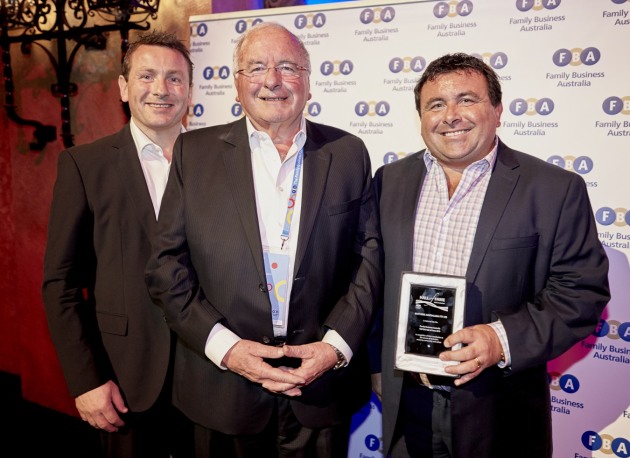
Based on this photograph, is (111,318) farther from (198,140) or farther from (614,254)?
(614,254)

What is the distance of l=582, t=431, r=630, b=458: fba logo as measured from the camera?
2.84m

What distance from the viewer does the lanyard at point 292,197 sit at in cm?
198

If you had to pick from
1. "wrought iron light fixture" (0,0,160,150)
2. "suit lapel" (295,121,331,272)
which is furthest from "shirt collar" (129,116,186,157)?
"wrought iron light fixture" (0,0,160,150)

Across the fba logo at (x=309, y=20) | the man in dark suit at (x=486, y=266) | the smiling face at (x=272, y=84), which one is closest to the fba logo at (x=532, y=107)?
the man in dark suit at (x=486, y=266)

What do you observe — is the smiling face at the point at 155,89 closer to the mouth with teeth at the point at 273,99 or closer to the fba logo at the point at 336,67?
the mouth with teeth at the point at 273,99

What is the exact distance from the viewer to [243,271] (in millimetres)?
1918

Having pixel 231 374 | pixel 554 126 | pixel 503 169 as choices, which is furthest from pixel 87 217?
pixel 554 126

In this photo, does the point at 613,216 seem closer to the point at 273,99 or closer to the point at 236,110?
the point at 273,99

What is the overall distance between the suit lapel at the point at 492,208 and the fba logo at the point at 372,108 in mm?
1303

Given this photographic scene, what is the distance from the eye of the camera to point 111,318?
7.57 ft

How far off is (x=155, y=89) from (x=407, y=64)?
1.61 metres

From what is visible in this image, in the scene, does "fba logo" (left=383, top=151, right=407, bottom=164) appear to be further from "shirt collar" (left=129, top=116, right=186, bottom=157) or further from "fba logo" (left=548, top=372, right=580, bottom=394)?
"fba logo" (left=548, top=372, right=580, bottom=394)

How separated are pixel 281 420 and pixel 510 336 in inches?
39.4

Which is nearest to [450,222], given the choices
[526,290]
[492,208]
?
[492,208]
